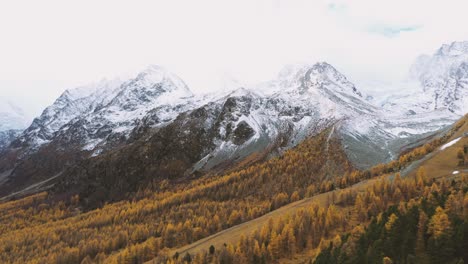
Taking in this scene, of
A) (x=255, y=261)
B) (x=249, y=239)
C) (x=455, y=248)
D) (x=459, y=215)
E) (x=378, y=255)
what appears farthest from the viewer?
(x=249, y=239)

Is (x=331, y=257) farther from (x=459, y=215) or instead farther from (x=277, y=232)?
(x=277, y=232)

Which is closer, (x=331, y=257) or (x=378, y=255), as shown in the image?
(x=378, y=255)

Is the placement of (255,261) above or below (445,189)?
below

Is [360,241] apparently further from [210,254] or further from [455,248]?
[210,254]

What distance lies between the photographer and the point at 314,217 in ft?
639

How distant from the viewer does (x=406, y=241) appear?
393 feet

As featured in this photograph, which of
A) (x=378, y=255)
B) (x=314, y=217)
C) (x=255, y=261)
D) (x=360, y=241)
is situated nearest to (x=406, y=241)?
(x=378, y=255)

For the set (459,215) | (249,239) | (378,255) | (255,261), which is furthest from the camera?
(249,239)

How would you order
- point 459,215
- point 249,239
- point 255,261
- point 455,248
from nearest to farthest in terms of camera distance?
point 455,248 → point 459,215 → point 255,261 → point 249,239

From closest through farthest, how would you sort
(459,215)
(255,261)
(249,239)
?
(459,215)
(255,261)
(249,239)

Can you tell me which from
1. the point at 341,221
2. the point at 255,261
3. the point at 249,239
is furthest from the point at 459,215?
the point at 249,239

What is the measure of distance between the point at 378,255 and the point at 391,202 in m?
79.5

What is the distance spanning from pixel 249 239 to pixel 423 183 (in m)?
85.0

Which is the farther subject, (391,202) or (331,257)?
(391,202)
